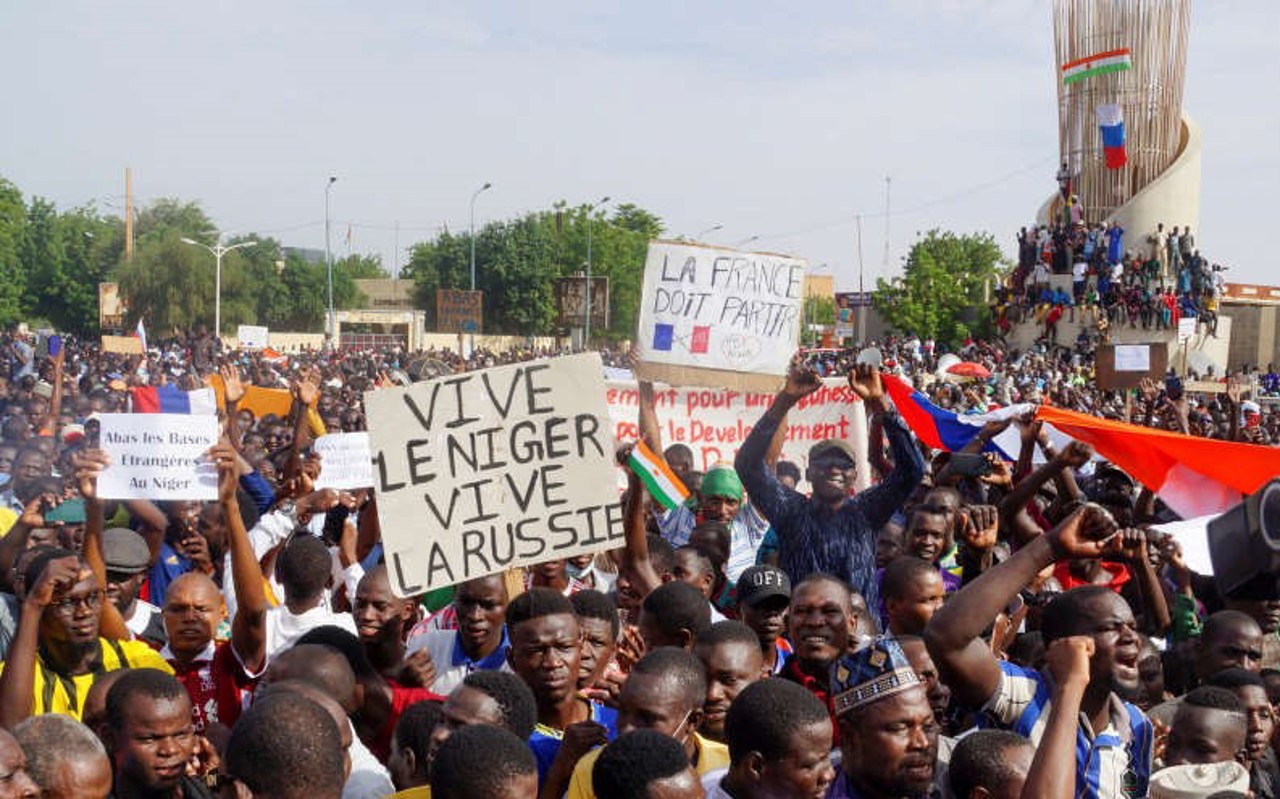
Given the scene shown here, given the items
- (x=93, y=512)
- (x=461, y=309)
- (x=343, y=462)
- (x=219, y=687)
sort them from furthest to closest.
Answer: (x=461, y=309)
(x=343, y=462)
(x=93, y=512)
(x=219, y=687)

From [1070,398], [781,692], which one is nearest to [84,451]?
[781,692]

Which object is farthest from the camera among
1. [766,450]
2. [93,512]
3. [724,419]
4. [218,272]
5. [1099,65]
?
[218,272]

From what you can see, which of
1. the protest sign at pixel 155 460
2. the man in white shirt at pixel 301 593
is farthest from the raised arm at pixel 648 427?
the man in white shirt at pixel 301 593

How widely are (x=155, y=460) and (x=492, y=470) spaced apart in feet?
6.66

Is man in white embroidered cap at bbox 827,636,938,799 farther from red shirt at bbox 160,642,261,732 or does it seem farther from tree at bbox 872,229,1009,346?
tree at bbox 872,229,1009,346

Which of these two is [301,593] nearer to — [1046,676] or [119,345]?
[1046,676]

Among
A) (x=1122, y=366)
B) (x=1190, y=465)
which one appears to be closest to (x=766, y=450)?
(x=1190, y=465)

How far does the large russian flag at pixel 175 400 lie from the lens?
1078 cm

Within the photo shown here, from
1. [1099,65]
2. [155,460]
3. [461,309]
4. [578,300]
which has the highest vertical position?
[1099,65]

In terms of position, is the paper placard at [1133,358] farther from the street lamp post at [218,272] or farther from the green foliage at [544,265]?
the green foliage at [544,265]

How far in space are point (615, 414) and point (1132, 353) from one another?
727 centimetres

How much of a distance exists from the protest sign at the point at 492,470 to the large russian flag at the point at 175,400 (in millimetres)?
6227

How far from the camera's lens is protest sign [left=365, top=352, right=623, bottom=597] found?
489 centimetres

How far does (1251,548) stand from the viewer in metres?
2.90
